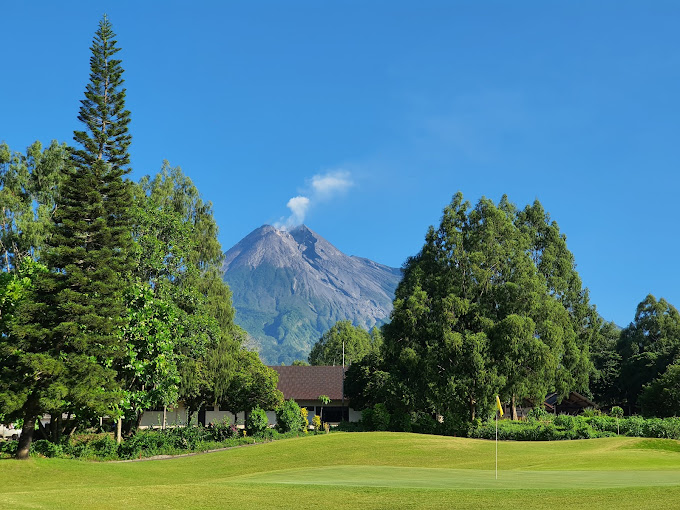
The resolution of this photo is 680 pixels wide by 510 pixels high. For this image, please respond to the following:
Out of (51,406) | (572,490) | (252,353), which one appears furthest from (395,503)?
(252,353)

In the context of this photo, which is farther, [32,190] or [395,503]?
[32,190]

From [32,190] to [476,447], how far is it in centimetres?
2895

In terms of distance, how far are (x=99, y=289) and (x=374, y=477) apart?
582 inches

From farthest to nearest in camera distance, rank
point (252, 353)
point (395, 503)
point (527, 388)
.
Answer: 1. point (252, 353)
2. point (527, 388)
3. point (395, 503)

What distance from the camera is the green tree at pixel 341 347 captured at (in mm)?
100625

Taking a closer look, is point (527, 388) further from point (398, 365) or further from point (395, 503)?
point (395, 503)

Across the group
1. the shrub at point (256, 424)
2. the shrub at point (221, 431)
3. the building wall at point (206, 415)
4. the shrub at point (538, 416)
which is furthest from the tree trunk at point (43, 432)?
the shrub at point (538, 416)

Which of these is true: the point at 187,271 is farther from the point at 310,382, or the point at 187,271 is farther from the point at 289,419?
the point at 310,382

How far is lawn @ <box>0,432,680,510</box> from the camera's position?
46.7ft

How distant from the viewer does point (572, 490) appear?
1527cm

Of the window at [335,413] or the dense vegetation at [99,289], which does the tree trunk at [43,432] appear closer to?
the dense vegetation at [99,289]

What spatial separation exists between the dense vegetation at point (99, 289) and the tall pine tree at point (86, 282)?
5cm

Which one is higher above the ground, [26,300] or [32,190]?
[32,190]

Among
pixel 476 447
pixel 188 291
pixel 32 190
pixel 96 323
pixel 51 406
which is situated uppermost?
pixel 32 190
